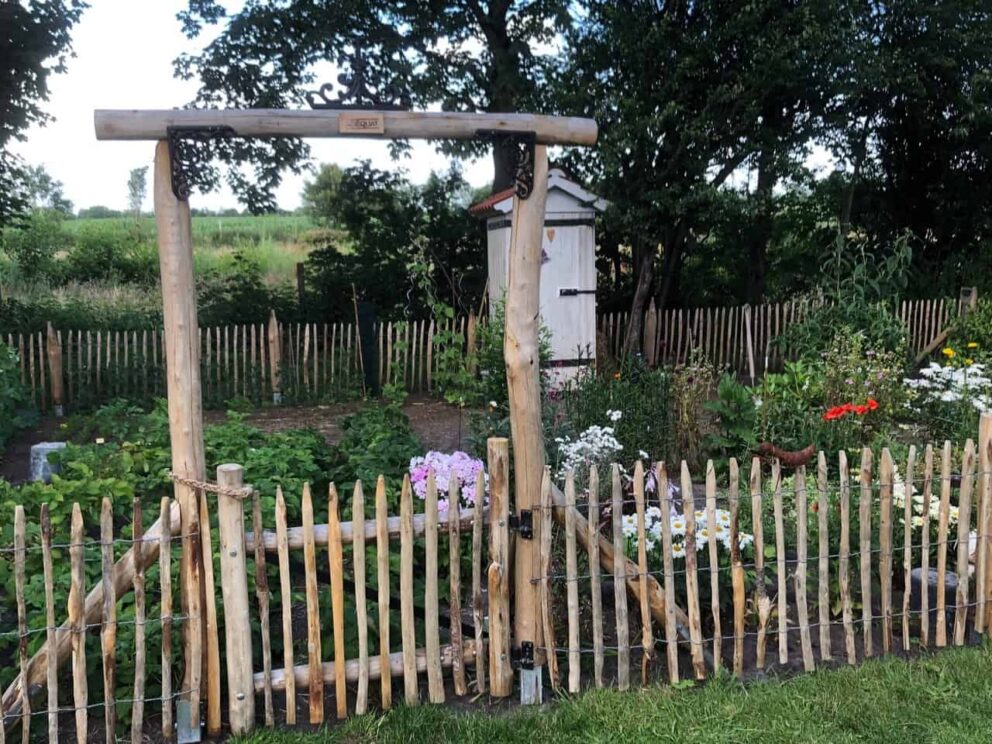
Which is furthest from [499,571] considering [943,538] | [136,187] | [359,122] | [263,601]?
[136,187]

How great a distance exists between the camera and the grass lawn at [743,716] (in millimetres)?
3387

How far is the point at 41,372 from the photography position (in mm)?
10383

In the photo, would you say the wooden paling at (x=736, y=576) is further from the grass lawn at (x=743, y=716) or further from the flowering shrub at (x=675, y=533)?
the flowering shrub at (x=675, y=533)

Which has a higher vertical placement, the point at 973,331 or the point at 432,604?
the point at 973,331

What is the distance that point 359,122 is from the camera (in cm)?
Result: 359

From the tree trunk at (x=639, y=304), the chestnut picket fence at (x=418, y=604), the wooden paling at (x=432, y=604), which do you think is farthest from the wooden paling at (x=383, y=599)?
the tree trunk at (x=639, y=304)

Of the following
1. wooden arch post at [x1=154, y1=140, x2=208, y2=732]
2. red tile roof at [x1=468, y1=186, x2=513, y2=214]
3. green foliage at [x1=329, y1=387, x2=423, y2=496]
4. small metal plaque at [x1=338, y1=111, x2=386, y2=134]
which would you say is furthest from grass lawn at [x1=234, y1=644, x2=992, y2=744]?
red tile roof at [x1=468, y1=186, x2=513, y2=214]

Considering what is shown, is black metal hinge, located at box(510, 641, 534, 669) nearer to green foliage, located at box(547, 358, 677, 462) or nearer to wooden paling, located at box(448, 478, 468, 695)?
wooden paling, located at box(448, 478, 468, 695)

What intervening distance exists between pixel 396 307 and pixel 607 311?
3.39 meters

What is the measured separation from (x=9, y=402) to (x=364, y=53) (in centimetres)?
707

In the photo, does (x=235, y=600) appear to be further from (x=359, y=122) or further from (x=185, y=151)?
(x=359, y=122)

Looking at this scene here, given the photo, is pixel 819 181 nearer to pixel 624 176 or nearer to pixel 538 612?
pixel 624 176

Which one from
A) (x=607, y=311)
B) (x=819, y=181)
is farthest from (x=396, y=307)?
(x=819, y=181)

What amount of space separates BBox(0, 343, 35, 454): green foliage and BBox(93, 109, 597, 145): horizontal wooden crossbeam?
4951 millimetres
